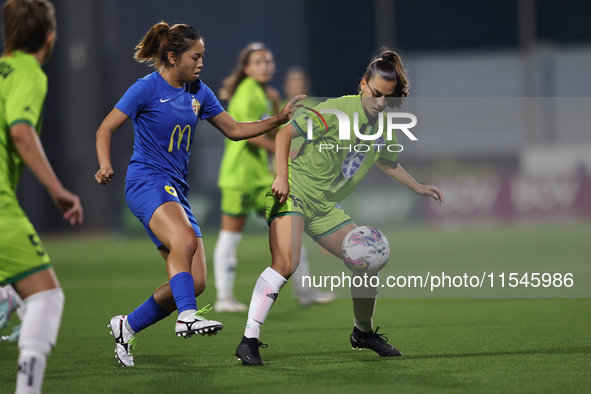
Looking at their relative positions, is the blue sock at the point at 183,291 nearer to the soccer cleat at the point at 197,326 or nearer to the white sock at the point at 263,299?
Answer: the soccer cleat at the point at 197,326

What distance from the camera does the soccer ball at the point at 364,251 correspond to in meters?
4.59

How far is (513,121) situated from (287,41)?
1098cm

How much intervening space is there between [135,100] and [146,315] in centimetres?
128

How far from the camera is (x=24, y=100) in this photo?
317cm

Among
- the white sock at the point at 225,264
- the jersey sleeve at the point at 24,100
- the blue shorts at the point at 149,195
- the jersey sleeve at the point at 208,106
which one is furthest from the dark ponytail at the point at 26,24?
the white sock at the point at 225,264

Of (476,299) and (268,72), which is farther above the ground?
(268,72)

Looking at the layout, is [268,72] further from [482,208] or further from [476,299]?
[482,208]

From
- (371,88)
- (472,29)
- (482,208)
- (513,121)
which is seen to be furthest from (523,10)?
(371,88)

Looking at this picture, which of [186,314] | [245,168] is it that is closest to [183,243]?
[186,314]

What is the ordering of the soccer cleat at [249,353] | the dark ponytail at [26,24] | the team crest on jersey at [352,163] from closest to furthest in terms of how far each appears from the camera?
the dark ponytail at [26,24], the soccer cleat at [249,353], the team crest on jersey at [352,163]

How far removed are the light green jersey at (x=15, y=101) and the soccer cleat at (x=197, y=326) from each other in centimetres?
114

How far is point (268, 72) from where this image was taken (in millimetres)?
7438

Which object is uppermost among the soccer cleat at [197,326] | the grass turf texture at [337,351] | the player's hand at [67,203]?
the player's hand at [67,203]

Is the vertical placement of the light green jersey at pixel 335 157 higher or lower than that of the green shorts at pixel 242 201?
higher
